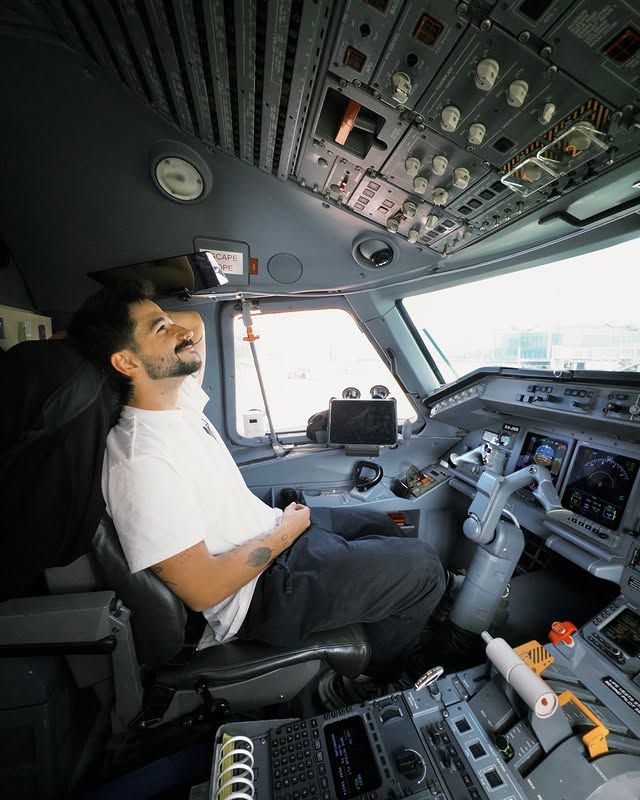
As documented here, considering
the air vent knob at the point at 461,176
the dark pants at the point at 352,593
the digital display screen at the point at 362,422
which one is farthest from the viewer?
the digital display screen at the point at 362,422

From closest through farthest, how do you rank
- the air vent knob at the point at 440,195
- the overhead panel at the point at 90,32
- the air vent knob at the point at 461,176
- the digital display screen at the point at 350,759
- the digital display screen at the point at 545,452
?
1. the digital display screen at the point at 350,759
2. the overhead panel at the point at 90,32
3. the air vent knob at the point at 461,176
4. the air vent knob at the point at 440,195
5. the digital display screen at the point at 545,452

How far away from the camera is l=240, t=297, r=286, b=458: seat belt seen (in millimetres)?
2436

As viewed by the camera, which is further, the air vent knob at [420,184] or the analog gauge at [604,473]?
the analog gauge at [604,473]

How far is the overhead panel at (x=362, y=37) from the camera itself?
33.4 inches

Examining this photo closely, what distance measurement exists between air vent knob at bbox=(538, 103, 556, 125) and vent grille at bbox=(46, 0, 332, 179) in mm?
679

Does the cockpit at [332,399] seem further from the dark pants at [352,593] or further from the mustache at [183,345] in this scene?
the mustache at [183,345]

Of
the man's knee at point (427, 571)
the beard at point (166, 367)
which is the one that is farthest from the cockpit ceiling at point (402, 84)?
the man's knee at point (427, 571)

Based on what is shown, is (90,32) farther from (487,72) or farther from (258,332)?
(258,332)

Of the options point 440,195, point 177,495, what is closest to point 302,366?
point 440,195

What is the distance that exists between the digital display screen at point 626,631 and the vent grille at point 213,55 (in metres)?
2.22

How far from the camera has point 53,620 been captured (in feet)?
2.93

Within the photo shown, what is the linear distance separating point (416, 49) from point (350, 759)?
199 centimetres

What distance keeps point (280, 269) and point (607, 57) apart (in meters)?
1.67

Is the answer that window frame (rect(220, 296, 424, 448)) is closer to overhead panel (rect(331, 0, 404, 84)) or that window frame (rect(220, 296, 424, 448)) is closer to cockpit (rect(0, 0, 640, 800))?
cockpit (rect(0, 0, 640, 800))
